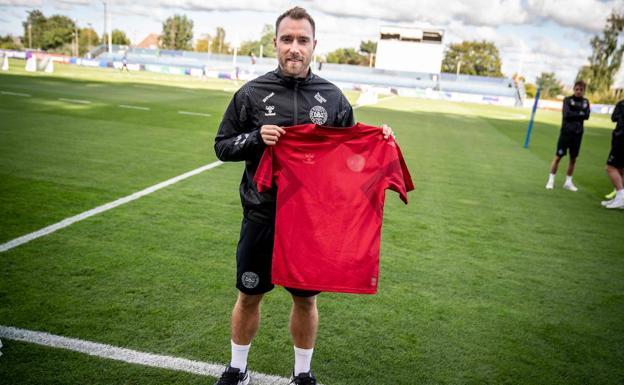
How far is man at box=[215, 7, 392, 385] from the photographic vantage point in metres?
2.51

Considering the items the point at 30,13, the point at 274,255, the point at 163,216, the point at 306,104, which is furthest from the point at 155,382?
the point at 30,13

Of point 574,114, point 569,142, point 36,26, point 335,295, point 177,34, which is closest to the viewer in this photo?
point 335,295

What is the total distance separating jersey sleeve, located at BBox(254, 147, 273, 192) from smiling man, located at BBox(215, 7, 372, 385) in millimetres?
48

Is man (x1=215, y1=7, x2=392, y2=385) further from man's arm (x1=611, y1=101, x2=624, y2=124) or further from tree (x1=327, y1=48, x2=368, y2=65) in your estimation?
tree (x1=327, y1=48, x2=368, y2=65)

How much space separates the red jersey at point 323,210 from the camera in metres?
2.49

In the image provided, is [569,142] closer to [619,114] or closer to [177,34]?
[619,114]

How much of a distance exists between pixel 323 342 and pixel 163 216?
10.1 feet

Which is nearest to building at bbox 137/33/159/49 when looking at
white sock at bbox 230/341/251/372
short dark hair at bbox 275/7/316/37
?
short dark hair at bbox 275/7/316/37

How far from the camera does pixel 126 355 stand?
3.04 meters

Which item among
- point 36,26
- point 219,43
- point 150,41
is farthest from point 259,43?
point 36,26

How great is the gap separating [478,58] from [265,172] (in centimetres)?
10714

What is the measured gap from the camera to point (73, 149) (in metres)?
8.80

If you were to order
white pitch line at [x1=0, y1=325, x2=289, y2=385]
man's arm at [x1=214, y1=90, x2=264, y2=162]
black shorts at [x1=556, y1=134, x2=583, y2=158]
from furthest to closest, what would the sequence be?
black shorts at [x1=556, y1=134, x2=583, y2=158]
white pitch line at [x1=0, y1=325, x2=289, y2=385]
man's arm at [x1=214, y1=90, x2=264, y2=162]

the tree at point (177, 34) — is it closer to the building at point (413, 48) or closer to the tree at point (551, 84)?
the building at point (413, 48)
